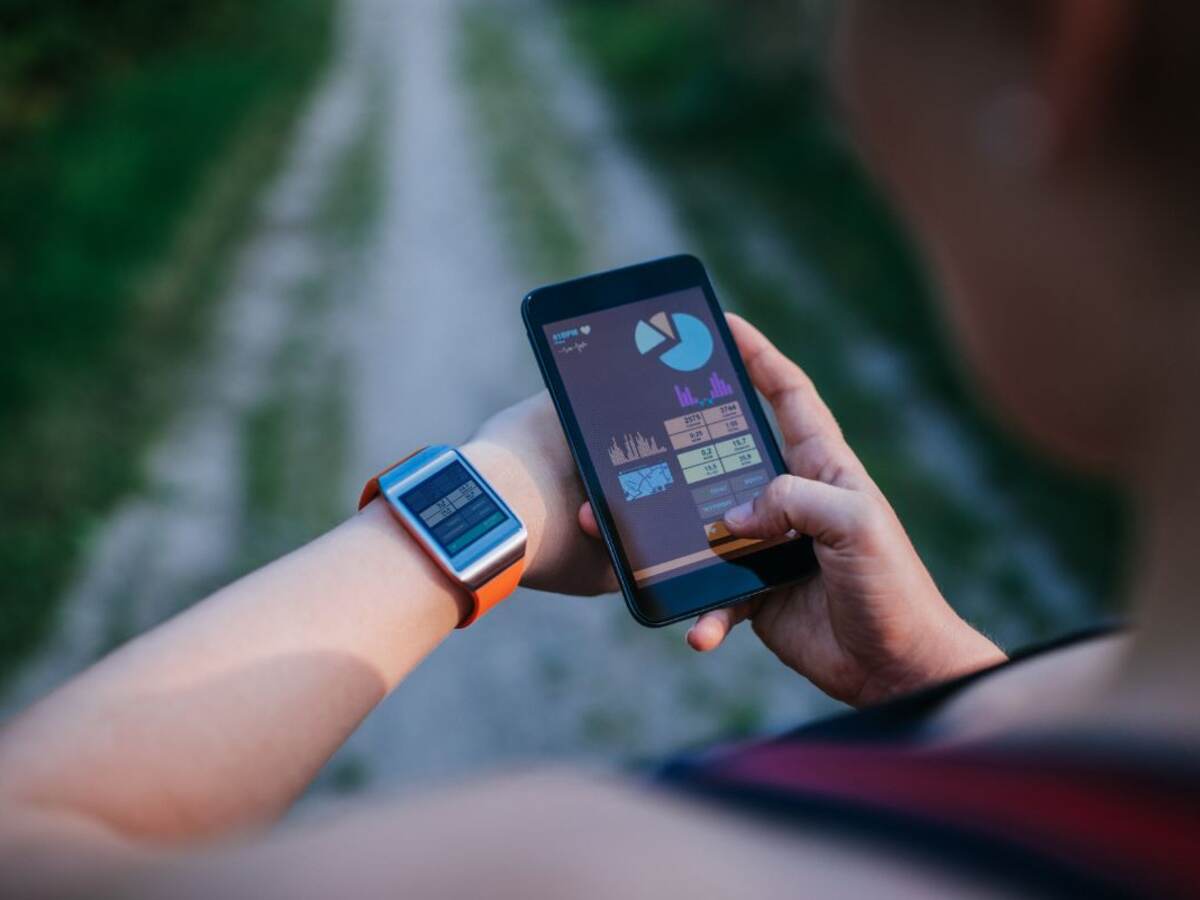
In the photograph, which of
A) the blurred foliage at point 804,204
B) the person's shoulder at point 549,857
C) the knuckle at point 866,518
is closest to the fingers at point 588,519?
the knuckle at point 866,518

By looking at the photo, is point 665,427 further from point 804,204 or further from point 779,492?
point 804,204

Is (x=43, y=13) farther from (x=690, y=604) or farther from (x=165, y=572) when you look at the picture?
(x=690, y=604)

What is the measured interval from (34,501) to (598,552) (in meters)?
2.89

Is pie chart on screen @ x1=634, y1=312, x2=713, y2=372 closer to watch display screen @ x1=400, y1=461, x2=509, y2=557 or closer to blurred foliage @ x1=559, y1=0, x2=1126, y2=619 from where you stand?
watch display screen @ x1=400, y1=461, x2=509, y2=557

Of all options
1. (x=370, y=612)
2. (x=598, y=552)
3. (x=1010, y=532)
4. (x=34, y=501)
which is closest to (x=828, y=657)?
(x=598, y=552)

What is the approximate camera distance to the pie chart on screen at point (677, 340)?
78.8 inches

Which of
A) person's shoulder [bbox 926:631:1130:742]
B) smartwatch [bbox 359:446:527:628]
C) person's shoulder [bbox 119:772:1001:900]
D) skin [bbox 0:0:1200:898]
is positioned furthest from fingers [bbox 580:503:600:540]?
person's shoulder [bbox 119:772:1001:900]

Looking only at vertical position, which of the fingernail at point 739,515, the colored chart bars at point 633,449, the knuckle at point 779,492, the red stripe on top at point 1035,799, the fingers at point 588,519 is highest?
the colored chart bars at point 633,449

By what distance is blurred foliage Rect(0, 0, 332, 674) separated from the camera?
4012 millimetres

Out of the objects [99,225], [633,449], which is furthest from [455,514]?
[99,225]

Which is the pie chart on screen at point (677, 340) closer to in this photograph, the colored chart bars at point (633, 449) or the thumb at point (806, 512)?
the colored chart bars at point (633, 449)

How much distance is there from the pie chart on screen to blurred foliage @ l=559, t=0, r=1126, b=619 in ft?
4.41

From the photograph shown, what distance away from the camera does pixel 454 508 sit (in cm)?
177

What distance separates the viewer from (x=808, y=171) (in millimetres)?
6676
